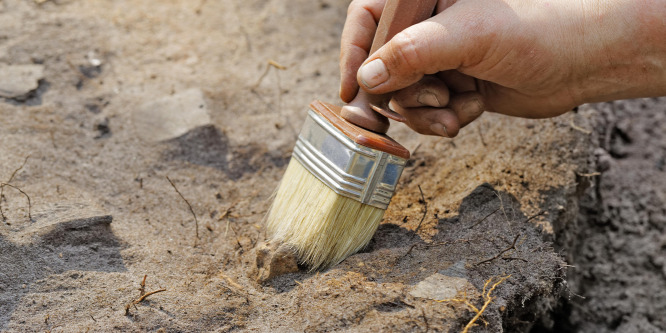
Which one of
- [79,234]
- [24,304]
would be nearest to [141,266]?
[79,234]

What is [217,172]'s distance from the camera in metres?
3.33

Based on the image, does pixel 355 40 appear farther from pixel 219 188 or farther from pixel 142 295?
pixel 142 295

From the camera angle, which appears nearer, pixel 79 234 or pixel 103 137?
pixel 79 234

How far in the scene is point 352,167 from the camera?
239cm

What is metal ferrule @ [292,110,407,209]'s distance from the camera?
2391 millimetres

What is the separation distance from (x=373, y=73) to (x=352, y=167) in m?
0.43

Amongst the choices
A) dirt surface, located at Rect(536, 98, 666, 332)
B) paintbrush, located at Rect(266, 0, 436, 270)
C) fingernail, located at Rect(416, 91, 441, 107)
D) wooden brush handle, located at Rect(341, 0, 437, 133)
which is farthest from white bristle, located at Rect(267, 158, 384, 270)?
dirt surface, located at Rect(536, 98, 666, 332)

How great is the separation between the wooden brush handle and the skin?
70 millimetres

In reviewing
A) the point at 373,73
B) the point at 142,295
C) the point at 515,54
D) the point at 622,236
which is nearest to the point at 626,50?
the point at 515,54

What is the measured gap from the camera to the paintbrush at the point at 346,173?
7.91ft

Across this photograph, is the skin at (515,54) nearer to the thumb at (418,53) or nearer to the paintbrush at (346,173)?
the thumb at (418,53)

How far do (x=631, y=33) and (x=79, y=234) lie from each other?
2537 mm

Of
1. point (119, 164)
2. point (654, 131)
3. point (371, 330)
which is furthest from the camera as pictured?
point (654, 131)

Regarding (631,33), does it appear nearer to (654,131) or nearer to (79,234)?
(654,131)
